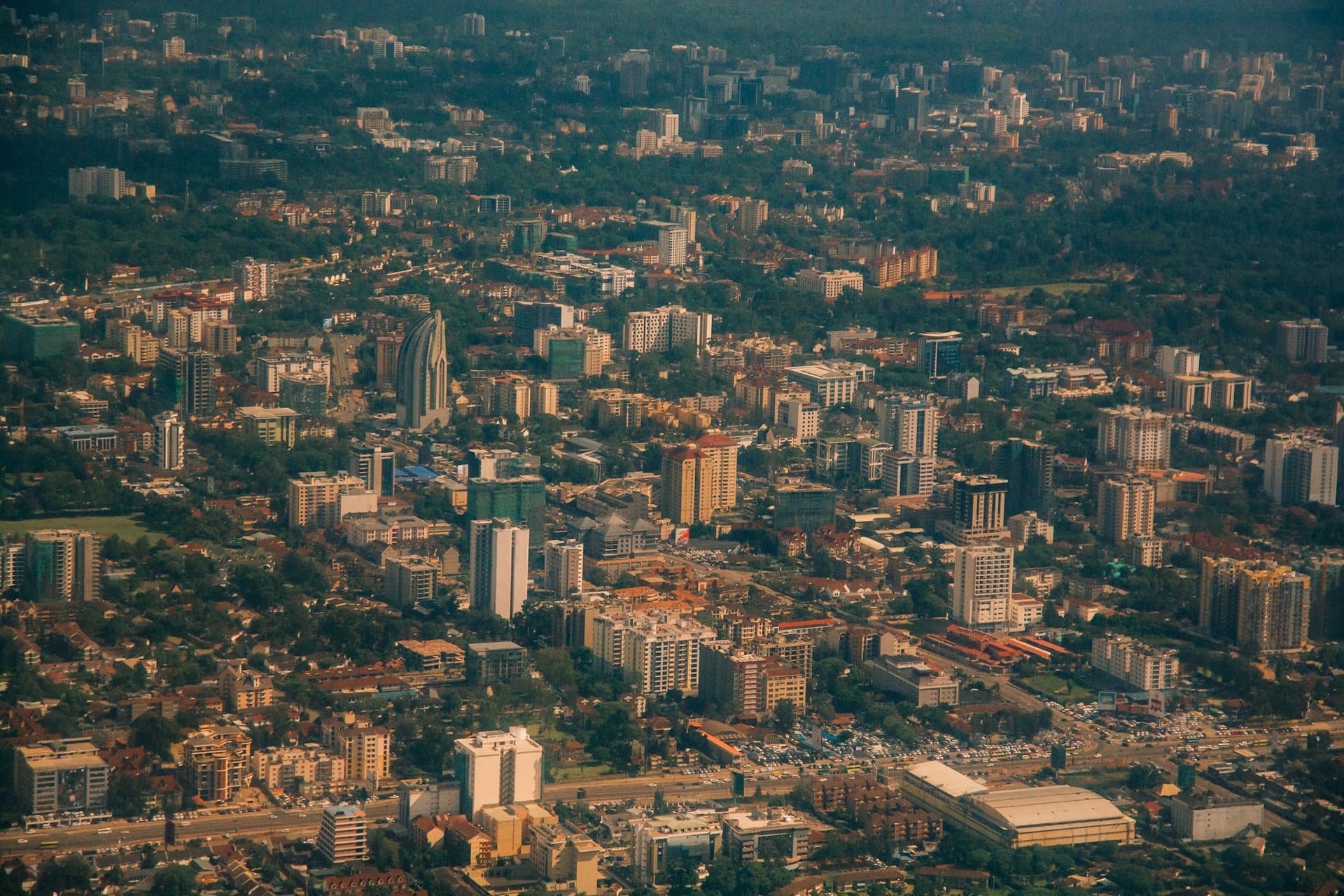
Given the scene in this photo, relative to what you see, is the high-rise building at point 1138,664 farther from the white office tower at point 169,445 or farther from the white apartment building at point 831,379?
the white office tower at point 169,445

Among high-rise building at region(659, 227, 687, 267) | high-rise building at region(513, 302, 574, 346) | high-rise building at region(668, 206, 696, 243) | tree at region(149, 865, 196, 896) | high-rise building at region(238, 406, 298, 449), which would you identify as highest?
high-rise building at region(668, 206, 696, 243)

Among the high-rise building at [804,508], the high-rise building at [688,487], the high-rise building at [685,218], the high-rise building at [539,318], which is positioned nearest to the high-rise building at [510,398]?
the high-rise building at [539,318]

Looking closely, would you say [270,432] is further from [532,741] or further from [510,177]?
[510,177]

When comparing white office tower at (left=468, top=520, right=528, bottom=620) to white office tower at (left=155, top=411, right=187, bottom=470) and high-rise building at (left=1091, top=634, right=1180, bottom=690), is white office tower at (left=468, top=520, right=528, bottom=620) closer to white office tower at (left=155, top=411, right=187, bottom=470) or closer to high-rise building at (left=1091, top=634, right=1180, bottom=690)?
high-rise building at (left=1091, top=634, right=1180, bottom=690)

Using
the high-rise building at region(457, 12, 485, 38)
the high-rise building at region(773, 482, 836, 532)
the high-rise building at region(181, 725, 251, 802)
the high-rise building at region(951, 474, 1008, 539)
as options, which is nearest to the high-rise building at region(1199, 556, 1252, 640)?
the high-rise building at region(951, 474, 1008, 539)

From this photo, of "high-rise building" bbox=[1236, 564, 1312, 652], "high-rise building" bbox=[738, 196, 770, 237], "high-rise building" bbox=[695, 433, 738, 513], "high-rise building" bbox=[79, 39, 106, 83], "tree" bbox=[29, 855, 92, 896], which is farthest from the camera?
"high-rise building" bbox=[79, 39, 106, 83]

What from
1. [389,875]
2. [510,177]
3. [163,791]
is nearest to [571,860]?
[389,875]
